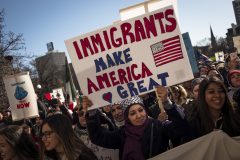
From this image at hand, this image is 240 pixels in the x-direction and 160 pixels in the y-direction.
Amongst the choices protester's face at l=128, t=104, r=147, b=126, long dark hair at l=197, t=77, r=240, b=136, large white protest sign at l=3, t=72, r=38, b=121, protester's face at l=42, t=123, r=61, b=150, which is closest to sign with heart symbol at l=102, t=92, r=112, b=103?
protester's face at l=128, t=104, r=147, b=126

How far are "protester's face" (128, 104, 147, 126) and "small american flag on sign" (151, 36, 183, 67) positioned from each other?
1.92 feet

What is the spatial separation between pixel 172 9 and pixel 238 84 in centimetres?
186

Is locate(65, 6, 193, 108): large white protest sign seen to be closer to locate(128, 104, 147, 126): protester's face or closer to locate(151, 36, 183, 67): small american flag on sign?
locate(151, 36, 183, 67): small american flag on sign

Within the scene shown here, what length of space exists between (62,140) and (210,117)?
1.34 m

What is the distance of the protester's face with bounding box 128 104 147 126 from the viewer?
10.8 ft

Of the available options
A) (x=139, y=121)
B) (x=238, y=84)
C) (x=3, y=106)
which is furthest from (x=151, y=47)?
(x=3, y=106)

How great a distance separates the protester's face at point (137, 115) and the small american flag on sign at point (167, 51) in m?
0.59

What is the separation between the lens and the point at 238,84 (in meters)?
4.88

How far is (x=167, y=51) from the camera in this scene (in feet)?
11.7

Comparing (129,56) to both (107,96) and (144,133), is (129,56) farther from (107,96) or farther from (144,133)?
(144,133)

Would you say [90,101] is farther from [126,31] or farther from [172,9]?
[172,9]

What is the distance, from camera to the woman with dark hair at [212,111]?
3092 mm

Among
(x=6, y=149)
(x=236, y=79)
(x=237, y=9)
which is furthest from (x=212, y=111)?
(x=237, y=9)

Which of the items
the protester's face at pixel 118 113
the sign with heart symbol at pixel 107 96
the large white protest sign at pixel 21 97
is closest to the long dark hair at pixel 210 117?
the sign with heart symbol at pixel 107 96
